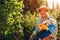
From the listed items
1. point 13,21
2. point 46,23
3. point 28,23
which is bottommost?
point 28,23

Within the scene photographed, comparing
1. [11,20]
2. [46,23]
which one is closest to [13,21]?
[11,20]

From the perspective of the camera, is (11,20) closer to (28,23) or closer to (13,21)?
(13,21)

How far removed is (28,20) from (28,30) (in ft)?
0.81

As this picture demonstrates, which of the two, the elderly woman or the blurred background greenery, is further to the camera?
the blurred background greenery

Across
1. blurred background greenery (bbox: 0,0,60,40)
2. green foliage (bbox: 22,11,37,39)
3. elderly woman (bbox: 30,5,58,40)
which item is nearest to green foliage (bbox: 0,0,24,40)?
blurred background greenery (bbox: 0,0,60,40)

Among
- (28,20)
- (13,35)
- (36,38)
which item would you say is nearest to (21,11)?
(28,20)

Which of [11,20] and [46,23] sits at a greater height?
[46,23]

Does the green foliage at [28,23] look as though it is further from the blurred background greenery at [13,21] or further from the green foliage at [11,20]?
the green foliage at [11,20]

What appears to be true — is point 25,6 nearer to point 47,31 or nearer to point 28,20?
point 28,20

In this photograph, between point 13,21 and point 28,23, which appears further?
point 28,23

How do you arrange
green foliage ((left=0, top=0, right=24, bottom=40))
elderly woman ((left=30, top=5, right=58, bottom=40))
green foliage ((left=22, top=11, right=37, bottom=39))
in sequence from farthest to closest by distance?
green foliage ((left=22, top=11, right=37, bottom=39)) → green foliage ((left=0, top=0, right=24, bottom=40)) → elderly woman ((left=30, top=5, right=58, bottom=40))

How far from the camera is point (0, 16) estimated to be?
5.20 metres

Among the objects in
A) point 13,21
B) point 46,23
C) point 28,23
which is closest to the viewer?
point 46,23

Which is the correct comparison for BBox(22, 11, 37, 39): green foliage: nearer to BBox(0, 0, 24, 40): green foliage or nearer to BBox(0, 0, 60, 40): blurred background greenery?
BBox(0, 0, 60, 40): blurred background greenery
